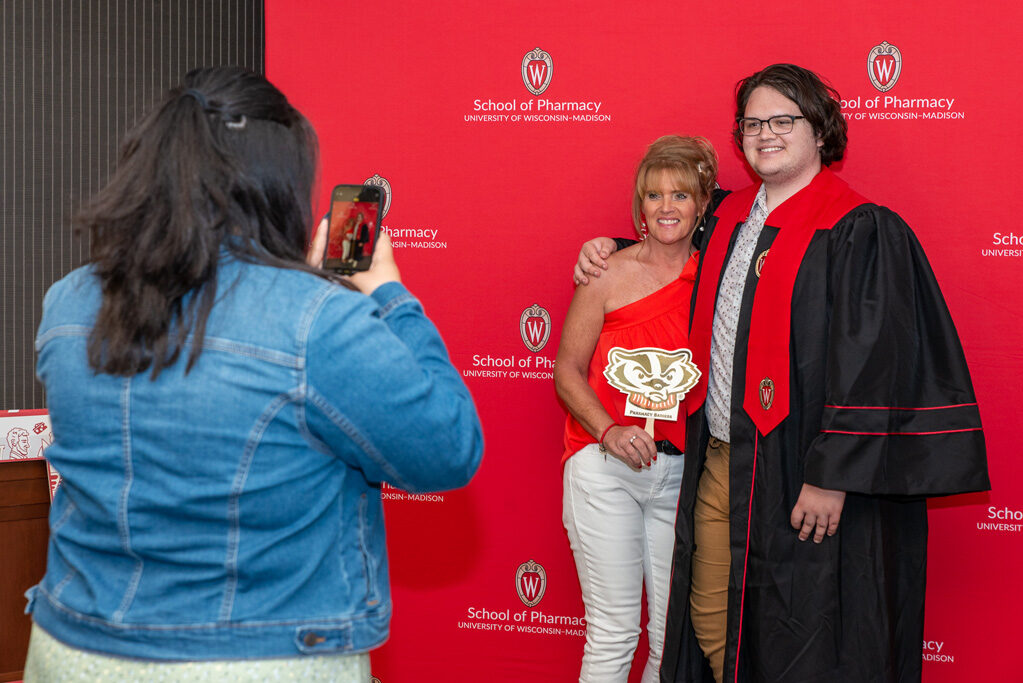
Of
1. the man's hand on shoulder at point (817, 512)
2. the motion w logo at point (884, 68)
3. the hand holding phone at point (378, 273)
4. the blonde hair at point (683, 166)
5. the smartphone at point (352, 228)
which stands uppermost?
the motion w logo at point (884, 68)

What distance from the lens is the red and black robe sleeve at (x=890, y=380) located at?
223 cm

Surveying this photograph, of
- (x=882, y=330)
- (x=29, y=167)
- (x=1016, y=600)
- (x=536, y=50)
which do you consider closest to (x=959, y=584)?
(x=1016, y=600)

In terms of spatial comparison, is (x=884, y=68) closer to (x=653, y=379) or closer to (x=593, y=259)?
(x=593, y=259)

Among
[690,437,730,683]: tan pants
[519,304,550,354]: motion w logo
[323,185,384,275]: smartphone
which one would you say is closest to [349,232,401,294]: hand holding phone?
[323,185,384,275]: smartphone

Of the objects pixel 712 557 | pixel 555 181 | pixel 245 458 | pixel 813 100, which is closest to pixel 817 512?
pixel 712 557

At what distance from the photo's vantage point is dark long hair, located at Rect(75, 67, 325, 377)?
108 centimetres

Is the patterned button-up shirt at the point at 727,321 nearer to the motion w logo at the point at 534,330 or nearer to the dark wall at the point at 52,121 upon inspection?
the motion w logo at the point at 534,330

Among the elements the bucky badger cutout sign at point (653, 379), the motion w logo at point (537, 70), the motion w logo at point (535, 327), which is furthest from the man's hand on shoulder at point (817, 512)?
the motion w logo at point (537, 70)

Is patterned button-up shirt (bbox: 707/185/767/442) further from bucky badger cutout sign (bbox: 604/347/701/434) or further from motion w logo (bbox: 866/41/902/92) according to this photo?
motion w logo (bbox: 866/41/902/92)

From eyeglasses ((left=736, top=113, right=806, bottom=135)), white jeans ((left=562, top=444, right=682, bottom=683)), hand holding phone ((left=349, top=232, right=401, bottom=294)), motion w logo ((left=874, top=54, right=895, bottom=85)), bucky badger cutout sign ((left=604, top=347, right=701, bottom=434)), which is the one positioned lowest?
white jeans ((left=562, top=444, right=682, bottom=683))

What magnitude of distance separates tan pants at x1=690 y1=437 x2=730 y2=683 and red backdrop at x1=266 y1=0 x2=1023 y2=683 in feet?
2.17

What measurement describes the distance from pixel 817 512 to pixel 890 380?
0.37m

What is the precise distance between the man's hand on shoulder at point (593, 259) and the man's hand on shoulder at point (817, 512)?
876 mm

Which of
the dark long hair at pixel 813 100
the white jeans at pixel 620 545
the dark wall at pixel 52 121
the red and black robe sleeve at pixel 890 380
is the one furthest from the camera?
the dark wall at pixel 52 121
